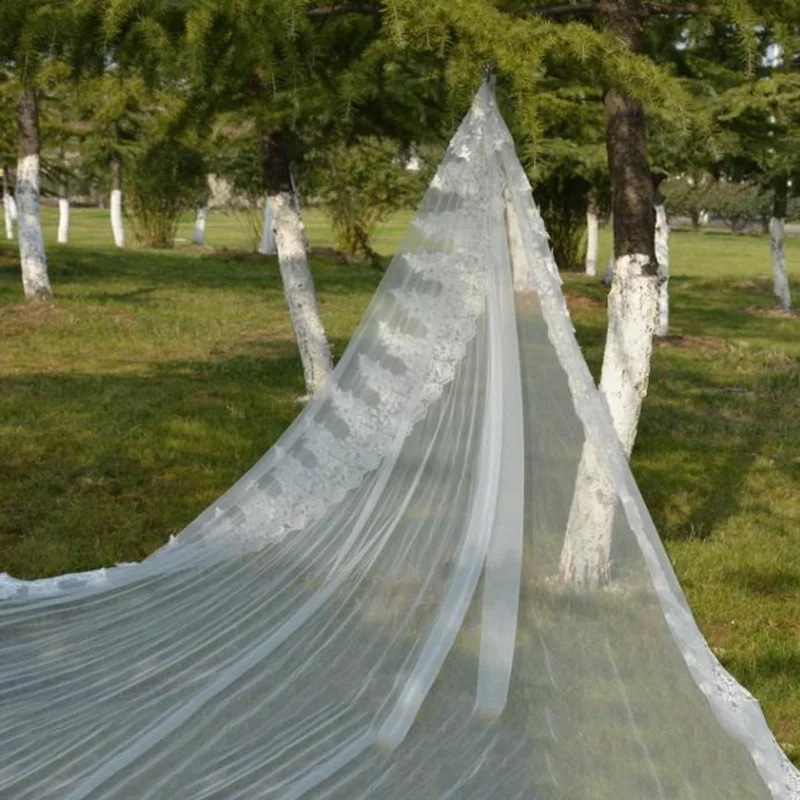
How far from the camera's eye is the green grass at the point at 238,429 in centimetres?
784

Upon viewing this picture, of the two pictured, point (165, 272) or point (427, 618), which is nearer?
point (427, 618)

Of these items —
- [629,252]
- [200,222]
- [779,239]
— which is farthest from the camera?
[200,222]

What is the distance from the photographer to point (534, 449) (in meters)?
5.02

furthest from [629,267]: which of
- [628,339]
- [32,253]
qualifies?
[32,253]

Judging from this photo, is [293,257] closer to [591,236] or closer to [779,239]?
[779,239]

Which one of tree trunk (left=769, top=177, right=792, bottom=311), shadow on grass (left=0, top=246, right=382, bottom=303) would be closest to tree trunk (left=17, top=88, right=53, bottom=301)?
shadow on grass (left=0, top=246, right=382, bottom=303)

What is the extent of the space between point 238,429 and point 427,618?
7.01 m

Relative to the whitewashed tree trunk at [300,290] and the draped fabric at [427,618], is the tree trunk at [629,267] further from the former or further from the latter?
the whitewashed tree trunk at [300,290]

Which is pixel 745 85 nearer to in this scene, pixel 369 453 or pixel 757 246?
pixel 369 453

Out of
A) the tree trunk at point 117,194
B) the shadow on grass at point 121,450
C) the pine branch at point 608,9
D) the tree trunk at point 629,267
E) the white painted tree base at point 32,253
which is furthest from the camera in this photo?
the tree trunk at point 117,194

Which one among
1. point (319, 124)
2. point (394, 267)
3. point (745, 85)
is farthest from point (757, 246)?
point (394, 267)

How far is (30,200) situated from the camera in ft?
63.6

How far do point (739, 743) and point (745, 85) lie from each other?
38.8 ft

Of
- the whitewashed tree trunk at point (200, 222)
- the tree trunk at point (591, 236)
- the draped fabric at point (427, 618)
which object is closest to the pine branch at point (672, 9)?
the draped fabric at point (427, 618)
